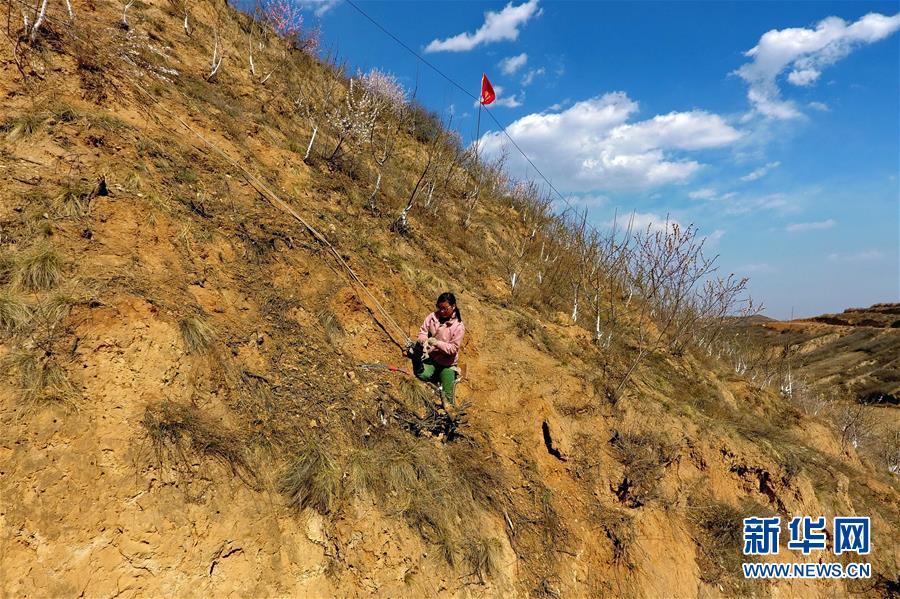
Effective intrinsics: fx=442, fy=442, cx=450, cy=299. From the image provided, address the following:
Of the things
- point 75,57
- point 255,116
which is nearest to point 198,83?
point 255,116

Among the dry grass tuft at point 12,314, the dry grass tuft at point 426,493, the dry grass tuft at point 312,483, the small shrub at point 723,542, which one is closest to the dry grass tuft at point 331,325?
the dry grass tuft at point 426,493

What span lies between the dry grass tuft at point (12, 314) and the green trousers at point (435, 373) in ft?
12.2

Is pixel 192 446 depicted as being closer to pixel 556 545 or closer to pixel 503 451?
pixel 503 451

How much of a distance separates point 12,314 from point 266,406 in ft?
6.21

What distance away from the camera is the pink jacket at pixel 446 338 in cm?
544

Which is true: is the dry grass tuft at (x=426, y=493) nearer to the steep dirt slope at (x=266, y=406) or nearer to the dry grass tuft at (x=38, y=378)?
the steep dirt slope at (x=266, y=406)

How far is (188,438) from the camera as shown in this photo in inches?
128

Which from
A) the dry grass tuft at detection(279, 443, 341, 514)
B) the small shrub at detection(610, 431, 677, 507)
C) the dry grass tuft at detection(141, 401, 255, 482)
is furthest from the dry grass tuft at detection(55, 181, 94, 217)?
the small shrub at detection(610, 431, 677, 507)

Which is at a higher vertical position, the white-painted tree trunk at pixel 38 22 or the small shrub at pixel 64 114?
the white-painted tree trunk at pixel 38 22

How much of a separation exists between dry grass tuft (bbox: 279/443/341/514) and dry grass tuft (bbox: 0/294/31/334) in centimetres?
219

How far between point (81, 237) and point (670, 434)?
765 cm

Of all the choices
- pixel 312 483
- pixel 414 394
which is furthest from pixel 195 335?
pixel 414 394

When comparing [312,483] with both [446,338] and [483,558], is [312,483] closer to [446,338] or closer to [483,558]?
[483,558]

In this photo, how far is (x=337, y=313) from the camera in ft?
17.9
